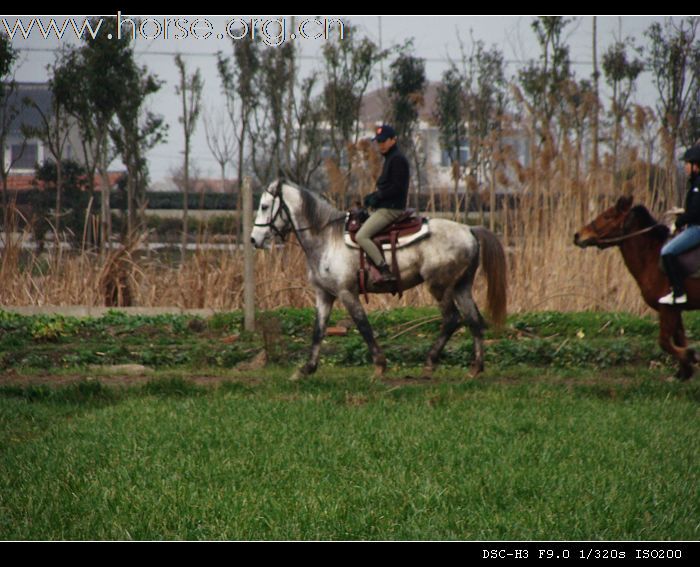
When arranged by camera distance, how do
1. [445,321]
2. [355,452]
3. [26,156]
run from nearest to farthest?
[355,452] < [445,321] < [26,156]

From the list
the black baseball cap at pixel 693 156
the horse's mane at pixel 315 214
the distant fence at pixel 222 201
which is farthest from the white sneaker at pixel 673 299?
the distant fence at pixel 222 201

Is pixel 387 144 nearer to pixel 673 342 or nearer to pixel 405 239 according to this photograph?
pixel 405 239

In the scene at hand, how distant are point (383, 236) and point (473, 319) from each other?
4.00 feet

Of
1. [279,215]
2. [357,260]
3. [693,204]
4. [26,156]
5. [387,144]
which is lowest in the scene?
[357,260]

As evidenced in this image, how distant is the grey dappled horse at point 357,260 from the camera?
33.0ft

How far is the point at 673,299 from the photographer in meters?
9.41

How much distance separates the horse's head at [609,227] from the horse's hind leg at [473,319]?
1213 mm

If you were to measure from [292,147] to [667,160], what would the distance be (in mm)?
9110

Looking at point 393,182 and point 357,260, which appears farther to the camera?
point 357,260

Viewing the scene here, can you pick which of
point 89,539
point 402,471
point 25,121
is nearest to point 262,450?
point 402,471

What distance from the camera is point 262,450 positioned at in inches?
267

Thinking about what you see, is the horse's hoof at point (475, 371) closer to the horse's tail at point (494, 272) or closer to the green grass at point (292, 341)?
the horse's tail at point (494, 272)

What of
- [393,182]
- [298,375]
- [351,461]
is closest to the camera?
[351,461]

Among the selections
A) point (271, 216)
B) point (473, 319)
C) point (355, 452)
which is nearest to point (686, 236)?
point (473, 319)
